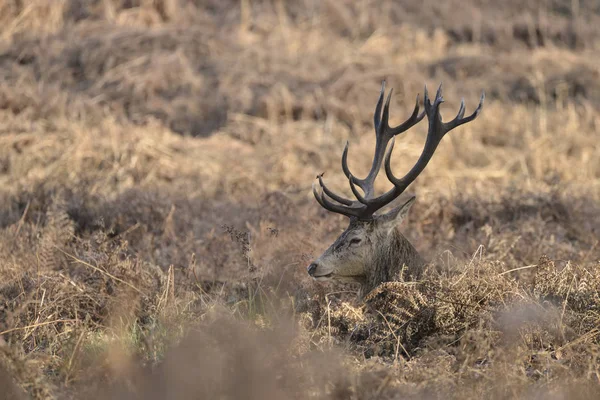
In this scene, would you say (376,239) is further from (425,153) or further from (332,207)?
(425,153)

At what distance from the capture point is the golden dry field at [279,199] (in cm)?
478

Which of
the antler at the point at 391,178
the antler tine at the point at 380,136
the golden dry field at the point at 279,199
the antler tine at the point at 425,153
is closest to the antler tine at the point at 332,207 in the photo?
the antler at the point at 391,178

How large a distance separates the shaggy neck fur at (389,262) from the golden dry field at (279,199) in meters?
0.18

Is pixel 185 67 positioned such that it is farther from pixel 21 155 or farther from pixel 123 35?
pixel 21 155

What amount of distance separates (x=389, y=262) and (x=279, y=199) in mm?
3122

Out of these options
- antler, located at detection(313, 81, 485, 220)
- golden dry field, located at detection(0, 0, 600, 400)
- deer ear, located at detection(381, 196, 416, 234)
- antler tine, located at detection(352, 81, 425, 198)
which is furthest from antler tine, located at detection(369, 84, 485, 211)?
golden dry field, located at detection(0, 0, 600, 400)

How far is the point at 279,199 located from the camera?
952cm

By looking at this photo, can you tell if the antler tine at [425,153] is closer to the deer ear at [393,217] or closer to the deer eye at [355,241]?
the deer ear at [393,217]

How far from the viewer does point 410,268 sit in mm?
6578

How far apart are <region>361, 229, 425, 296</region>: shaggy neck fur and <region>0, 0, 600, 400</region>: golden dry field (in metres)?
0.18

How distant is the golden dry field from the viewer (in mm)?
4781

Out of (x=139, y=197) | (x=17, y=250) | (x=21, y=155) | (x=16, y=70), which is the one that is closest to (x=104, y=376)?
(x=17, y=250)

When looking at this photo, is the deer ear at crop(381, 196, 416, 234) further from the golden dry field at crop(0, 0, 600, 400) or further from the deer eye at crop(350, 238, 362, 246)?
the golden dry field at crop(0, 0, 600, 400)

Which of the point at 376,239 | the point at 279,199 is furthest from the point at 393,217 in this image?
the point at 279,199
